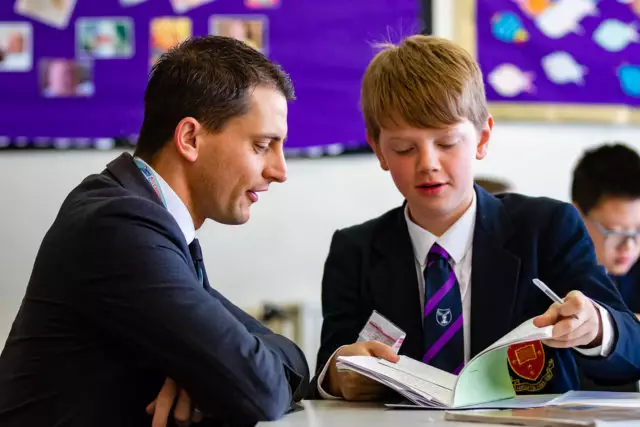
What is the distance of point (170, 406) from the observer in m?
1.35

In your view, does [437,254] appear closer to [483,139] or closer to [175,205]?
[483,139]

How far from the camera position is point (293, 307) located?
3480 millimetres

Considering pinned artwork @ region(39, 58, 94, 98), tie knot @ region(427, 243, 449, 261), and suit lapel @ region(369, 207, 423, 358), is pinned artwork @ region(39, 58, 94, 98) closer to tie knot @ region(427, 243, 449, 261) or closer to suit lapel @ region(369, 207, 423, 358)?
suit lapel @ region(369, 207, 423, 358)

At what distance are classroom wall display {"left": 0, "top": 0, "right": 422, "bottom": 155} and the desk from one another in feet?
7.06

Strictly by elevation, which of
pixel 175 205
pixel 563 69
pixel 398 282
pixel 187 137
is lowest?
pixel 398 282

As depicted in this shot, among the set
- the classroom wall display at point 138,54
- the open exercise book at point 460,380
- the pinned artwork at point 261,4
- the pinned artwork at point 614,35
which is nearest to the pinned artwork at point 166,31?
the classroom wall display at point 138,54

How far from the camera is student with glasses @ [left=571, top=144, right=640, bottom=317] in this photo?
265cm

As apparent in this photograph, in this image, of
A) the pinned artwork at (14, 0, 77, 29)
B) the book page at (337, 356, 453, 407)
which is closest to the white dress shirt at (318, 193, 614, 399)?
the book page at (337, 356, 453, 407)

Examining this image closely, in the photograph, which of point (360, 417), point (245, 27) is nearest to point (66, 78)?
point (245, 27)

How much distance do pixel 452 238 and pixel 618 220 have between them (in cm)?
115

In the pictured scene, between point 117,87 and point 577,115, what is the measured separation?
1.84 m

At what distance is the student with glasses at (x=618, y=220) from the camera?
2.65 meters

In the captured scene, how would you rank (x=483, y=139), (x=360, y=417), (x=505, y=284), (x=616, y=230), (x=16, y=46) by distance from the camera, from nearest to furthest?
1. (x=360, y=417)
2. (x=505, y=284)
3. (x=483, y=139)
4. (x=616, y=230)
5. (x=16, y=46)

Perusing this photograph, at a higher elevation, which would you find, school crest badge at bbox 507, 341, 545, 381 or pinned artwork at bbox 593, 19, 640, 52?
pinned artwork at bbox 593, 19, 640, 52
